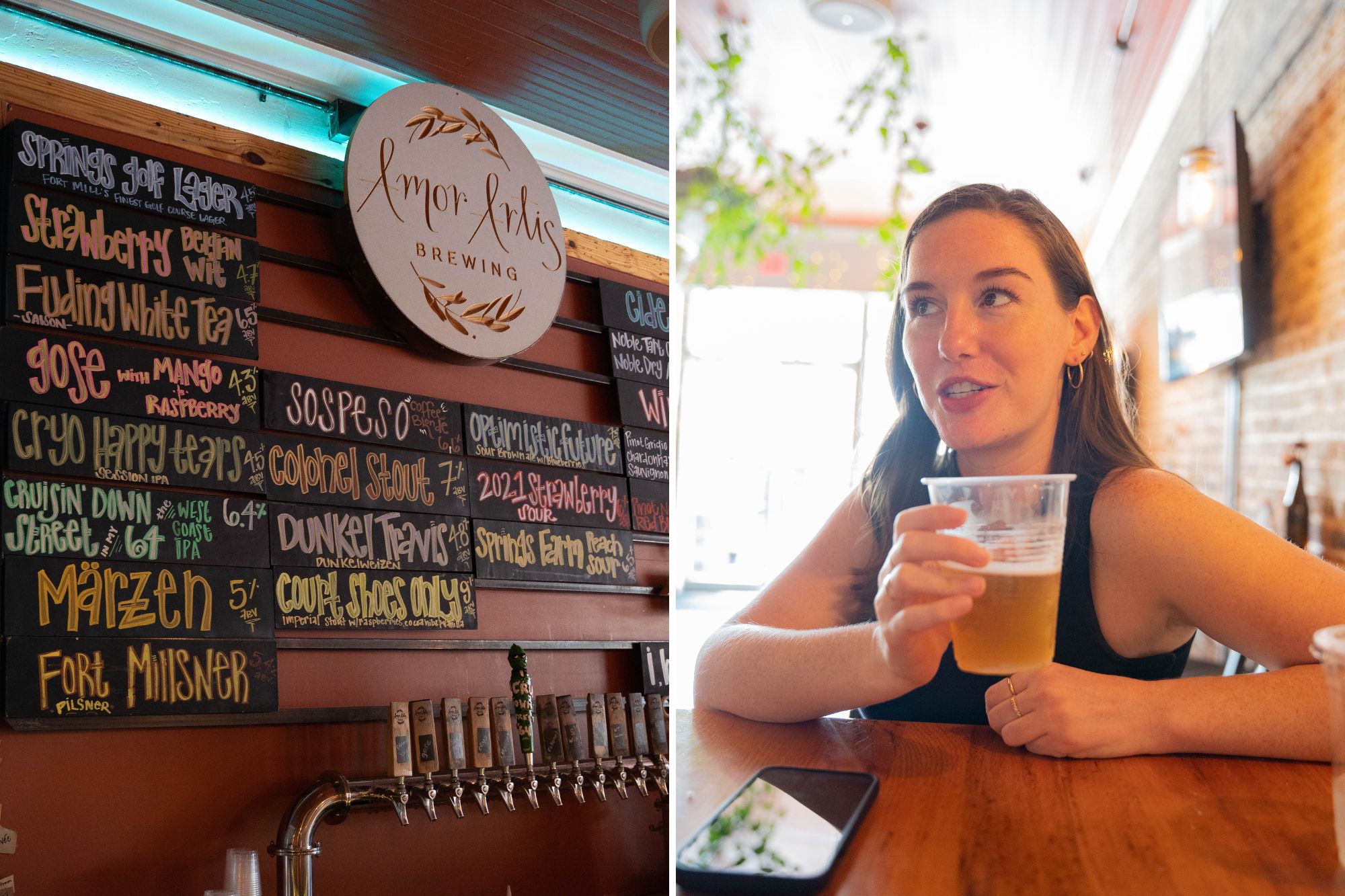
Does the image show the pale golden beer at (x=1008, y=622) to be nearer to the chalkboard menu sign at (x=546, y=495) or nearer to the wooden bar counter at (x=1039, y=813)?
the wooden bar counter at (x=1039, y=813)

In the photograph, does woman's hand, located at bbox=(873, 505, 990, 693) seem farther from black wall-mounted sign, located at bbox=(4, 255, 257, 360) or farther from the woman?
black wall-mounted sign, located at bbox=(4, 255, 257, 360)

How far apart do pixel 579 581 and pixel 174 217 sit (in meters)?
1.24

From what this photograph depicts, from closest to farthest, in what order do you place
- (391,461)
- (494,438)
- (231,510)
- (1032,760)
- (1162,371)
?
(1032,760), (1162,371), (231,510), (391,461), (494,438)

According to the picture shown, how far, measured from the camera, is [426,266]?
2.27m

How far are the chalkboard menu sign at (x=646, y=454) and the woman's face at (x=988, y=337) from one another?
1.98 meters

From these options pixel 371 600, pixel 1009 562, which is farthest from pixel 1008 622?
pixel 371 600

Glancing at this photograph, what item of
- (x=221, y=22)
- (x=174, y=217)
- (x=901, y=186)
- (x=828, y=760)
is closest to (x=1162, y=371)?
(x=901, y=186)

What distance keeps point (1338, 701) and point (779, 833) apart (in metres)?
0.32

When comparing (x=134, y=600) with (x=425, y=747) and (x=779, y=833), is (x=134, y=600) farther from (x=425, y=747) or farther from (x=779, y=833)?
(x=779, y=833)

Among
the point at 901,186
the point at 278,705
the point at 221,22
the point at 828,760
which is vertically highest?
the point at 221,22

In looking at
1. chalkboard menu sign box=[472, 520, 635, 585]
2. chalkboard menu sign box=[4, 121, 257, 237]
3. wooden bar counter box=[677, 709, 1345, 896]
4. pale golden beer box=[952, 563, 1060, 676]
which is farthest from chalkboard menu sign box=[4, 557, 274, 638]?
pale golden beer box=[952, 563, 1060, 676]

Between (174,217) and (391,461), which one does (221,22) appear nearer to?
(174,217)

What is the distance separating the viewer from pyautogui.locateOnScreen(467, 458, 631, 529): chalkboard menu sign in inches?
94.2

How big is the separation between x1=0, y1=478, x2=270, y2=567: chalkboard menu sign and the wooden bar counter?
1398mm
